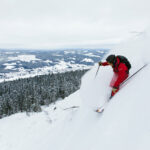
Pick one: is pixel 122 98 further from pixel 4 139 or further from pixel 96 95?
pixel 4 139

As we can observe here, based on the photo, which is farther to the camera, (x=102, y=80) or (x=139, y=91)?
(x=102, y=80)

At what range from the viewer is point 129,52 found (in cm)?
996

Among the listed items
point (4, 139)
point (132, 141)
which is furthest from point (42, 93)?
point (132, 141)

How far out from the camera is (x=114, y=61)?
7777 millimetres

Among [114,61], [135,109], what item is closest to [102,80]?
[114,61]

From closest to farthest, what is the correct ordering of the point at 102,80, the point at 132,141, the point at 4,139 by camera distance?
the point at 132,141 < the point at 102,80 < the point at 4,139

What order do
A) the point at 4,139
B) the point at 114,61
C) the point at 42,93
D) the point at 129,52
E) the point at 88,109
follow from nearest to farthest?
the point at 114,61
the point at 88,109
the point at 129,52
the point at 4,139
the point at 42,93

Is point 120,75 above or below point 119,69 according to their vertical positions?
below

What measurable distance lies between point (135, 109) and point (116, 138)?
122 cm

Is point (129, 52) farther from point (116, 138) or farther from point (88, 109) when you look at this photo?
point (116, 138)

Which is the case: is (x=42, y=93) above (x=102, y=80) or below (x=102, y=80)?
below

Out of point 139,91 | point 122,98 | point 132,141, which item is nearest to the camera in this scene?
point 132,141

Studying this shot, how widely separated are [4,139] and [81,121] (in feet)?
82.1

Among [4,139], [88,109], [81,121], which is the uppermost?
[88,109]
